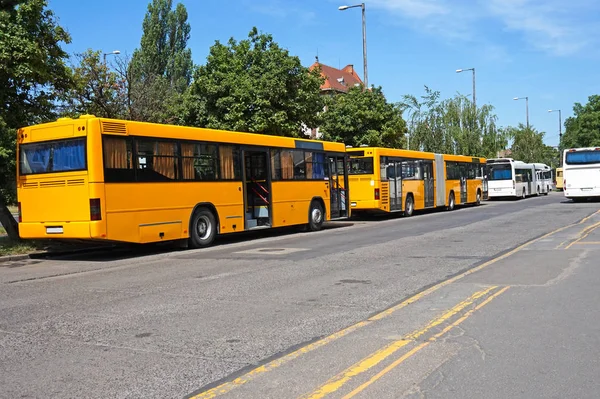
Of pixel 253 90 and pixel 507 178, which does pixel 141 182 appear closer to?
pixel 253 90

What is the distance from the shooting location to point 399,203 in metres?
27.2

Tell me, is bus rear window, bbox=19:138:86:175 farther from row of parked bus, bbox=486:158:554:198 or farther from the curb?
row of parked bus, bbox=486:158:554:198

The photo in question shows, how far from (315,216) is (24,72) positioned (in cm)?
1044

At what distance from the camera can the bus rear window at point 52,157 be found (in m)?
13.2

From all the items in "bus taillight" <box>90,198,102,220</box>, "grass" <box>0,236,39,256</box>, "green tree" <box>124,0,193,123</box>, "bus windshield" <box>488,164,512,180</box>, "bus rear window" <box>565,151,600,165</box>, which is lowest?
"grass" <box>0,236,39,256</box>

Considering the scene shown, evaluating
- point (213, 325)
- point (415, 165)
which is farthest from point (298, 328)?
point (415, 165)

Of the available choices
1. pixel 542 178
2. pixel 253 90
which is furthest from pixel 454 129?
pixel 253 90

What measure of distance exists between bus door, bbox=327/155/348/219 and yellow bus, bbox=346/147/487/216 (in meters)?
2.51

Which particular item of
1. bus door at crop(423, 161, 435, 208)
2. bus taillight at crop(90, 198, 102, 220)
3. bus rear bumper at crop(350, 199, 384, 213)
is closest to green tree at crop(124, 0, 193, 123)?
bus door at crop(423, 161, 435, 208)

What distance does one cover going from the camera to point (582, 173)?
3372 cm

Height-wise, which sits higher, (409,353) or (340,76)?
(340,76)

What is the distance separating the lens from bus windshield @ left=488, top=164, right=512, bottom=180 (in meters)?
43.3

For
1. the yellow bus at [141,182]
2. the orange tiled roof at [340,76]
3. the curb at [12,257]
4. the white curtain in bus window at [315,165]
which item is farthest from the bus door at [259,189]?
the orange tiled roof at [340,76]

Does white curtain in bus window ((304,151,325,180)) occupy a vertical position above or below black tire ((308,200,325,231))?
above
